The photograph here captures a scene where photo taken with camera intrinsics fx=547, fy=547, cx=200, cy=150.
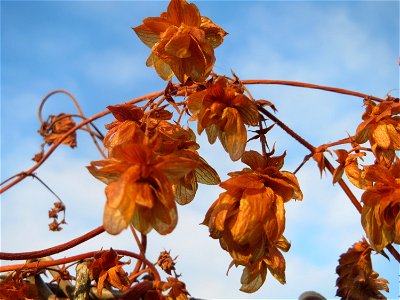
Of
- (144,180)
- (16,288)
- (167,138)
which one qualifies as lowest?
(16,288)

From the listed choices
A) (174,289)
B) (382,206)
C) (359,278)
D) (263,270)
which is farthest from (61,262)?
(359,278)

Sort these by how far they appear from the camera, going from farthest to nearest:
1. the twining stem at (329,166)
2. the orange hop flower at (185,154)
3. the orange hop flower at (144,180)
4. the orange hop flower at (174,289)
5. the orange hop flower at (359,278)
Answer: the orange hop flower at (359,278), the orange hop flower at (174,289), the twining stem at (329,166), the orange hop flower at (185,154), the orange hop flower at (144,180)

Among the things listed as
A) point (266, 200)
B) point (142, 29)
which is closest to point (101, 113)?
point (142, 29)

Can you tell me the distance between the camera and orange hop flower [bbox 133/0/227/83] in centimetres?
94

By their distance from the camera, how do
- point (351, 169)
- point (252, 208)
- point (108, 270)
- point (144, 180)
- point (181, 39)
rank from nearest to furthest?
point (144, 180)
point (252, 208)
point (181, 39)
point (351, 169)
point (108, 270)

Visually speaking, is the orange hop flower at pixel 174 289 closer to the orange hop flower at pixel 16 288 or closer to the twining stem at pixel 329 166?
the orange hop flower at pixel 16 288

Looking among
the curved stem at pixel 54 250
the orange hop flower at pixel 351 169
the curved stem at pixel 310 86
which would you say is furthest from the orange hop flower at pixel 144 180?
the curved stem at pixel 310 86

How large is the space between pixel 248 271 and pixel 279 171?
0.20 m

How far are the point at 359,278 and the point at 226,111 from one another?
0.84 meters

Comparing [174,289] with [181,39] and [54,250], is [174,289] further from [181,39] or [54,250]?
[181,39]

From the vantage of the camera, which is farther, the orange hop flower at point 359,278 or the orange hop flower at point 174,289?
the orange hop flower at point 359,278

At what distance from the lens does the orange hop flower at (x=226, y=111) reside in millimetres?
906

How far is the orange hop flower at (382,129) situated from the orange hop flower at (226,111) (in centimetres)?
27

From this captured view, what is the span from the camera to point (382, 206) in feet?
2.97
